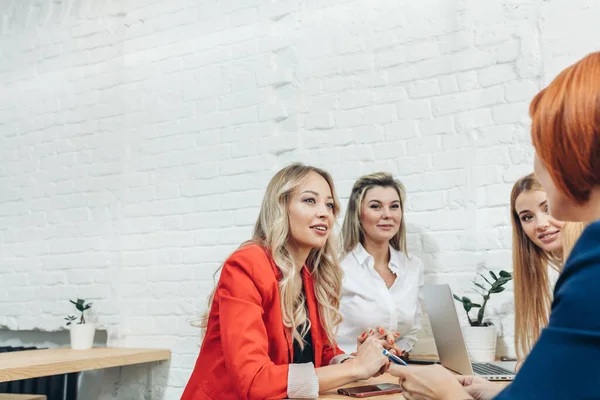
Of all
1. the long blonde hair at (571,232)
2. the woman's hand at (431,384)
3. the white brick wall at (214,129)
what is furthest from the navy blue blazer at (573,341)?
the white brick wall at (214,129)

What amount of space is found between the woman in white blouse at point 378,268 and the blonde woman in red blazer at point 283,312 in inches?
19.4

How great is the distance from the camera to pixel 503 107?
9.27 feet

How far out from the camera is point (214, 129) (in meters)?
3.47

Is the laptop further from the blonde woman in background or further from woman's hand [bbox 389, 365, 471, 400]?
woman's hand [bbox 389, 365, 471, 400]

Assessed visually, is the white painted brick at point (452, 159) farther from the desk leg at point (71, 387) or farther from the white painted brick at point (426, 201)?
the desk leg at point (71, 387)

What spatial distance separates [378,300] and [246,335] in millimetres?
1153

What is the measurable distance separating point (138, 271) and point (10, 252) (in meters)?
0.98

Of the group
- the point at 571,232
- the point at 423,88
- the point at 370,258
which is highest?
the point at 423,88

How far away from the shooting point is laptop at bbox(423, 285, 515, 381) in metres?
1.85

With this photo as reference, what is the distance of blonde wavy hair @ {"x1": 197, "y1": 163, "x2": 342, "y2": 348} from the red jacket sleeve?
6.5 inches

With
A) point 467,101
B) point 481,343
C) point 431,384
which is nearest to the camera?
point 431,384

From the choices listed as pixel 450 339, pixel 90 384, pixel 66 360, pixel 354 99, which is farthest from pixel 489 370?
pixel 90 384

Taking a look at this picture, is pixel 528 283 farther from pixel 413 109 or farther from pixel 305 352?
pixel 413 109

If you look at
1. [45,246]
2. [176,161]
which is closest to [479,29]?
[176,161]
